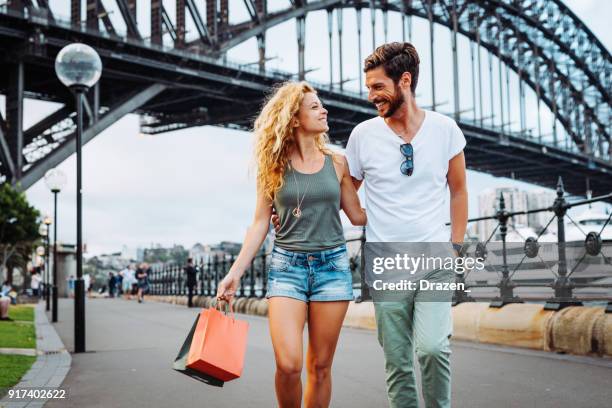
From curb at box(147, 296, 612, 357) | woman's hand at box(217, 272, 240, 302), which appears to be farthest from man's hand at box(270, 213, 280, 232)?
curb at box(147, 296, 612, 357)

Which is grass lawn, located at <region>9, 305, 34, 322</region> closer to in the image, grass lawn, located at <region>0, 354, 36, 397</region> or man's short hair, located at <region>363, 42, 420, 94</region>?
grass lawn, located at <region>0, 354, 36, 397</region>

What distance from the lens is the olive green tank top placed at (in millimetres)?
3131

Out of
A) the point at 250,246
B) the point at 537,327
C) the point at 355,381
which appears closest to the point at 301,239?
the point at 250,246

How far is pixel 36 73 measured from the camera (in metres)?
28.2

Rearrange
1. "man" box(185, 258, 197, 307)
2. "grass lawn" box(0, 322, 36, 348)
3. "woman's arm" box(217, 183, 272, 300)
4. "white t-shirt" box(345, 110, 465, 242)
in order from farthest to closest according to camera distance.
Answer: "man" box(185, 258, 197, 307), "grass lawn" box(0, 322, 36, 348), "woman's arm" box(217, 183, 272, 300), "white t-shirt" box(345, 110, 465, 242)

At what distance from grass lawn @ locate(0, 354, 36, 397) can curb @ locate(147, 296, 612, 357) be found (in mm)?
3861

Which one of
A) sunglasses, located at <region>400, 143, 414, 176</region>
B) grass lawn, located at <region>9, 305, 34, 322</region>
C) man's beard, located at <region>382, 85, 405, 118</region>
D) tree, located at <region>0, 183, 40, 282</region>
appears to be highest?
tree, located at <region>0, 183, 40, 282</region>

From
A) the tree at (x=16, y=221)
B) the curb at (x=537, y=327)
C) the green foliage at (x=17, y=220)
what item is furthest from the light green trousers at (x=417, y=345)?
the green foliage at (x=17, y=220)

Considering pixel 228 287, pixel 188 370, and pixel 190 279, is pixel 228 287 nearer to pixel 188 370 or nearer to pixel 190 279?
pixel 188 370

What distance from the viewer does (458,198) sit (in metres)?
2.99

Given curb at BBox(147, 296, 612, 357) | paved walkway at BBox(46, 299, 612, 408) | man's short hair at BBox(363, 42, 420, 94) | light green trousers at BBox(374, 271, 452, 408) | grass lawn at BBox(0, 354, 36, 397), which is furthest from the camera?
curb at BBox(147, 296, 612, 357)

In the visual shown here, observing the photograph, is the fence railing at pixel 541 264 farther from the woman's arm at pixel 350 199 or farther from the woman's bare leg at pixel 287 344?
the woman's bare leg at pixel 287 344

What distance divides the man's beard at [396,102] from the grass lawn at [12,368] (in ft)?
10.4

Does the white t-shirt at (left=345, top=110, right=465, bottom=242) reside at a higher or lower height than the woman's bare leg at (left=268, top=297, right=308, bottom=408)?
higher
